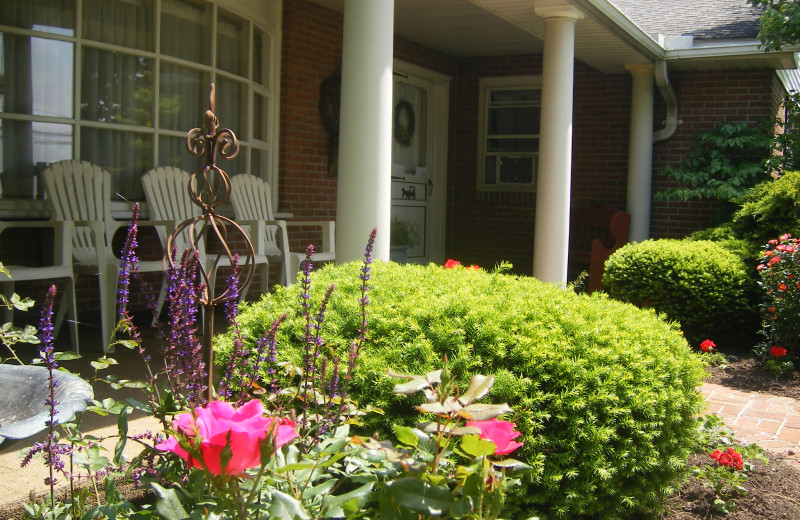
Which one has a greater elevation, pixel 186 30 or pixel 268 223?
pixel 186 30

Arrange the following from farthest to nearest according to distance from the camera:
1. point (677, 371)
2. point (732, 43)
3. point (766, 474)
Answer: point (732, 43) < point (766, 474) < point (677, 371)

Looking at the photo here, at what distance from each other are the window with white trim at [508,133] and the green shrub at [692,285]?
12.6 ft

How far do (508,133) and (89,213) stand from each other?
6652mm

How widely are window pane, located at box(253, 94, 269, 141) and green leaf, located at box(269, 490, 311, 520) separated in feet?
21.9

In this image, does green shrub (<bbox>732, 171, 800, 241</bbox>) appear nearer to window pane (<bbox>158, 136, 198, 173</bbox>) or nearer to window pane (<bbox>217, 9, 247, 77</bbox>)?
window pane (<bbox>217, 9, 247, 77</bbox>)

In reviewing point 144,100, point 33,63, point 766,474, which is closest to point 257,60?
point 144,100

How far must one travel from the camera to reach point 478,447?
131 cm

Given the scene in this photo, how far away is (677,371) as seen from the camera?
2.74 meters

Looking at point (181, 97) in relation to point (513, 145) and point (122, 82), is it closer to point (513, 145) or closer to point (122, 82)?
point (122, 82)

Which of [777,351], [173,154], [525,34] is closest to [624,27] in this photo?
[525,34]

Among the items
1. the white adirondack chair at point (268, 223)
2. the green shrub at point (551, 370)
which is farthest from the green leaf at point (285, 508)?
the white adirondack chair at point (268, 223)

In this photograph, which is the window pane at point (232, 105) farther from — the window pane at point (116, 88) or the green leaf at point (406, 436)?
the green leaf at point (406, 436)

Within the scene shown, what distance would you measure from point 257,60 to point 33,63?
2.34 metres

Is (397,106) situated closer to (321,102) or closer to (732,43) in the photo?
(321,102)
